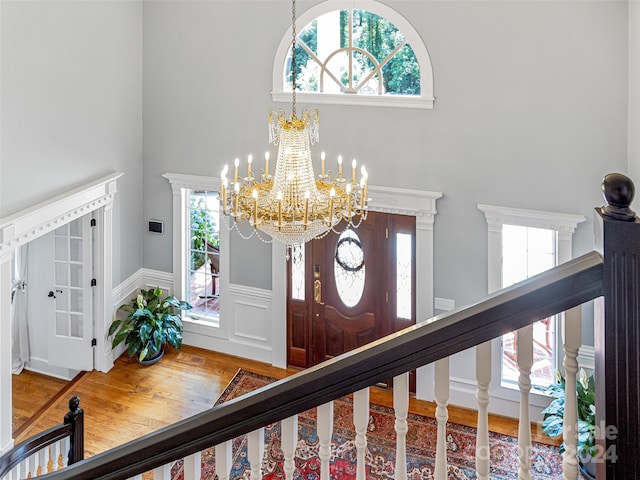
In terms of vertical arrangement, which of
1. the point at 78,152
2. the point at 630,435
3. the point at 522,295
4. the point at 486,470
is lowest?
the point at 486,470

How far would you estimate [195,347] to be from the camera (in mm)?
7125

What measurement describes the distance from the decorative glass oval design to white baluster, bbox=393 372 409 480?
16.3ft

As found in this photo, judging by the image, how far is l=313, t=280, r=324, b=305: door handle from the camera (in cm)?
642

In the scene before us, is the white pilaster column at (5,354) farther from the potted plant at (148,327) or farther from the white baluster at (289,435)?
the white baluster at (289,435)

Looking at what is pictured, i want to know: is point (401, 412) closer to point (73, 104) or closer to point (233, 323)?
point (73, 104)

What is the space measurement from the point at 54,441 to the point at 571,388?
3.59m

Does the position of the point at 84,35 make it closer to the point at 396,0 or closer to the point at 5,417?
the point at 396,0

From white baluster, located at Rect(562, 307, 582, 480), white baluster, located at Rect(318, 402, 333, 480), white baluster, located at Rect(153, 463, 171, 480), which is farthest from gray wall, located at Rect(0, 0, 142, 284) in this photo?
white baluster, located at Rect(562, 307, 582, 480)

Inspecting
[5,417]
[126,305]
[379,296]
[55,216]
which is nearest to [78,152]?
[55,216]

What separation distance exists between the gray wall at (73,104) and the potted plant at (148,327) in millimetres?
424

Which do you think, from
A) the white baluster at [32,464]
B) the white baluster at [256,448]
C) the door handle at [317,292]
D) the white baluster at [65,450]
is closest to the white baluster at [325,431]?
the white baluster at [256,448]

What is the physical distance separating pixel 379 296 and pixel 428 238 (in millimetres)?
825

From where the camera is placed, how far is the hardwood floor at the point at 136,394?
18.4 ft

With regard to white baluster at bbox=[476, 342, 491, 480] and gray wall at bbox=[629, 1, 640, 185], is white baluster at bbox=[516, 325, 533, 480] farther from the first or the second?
gray wall at bbox=[629, 1, 640, 185]
